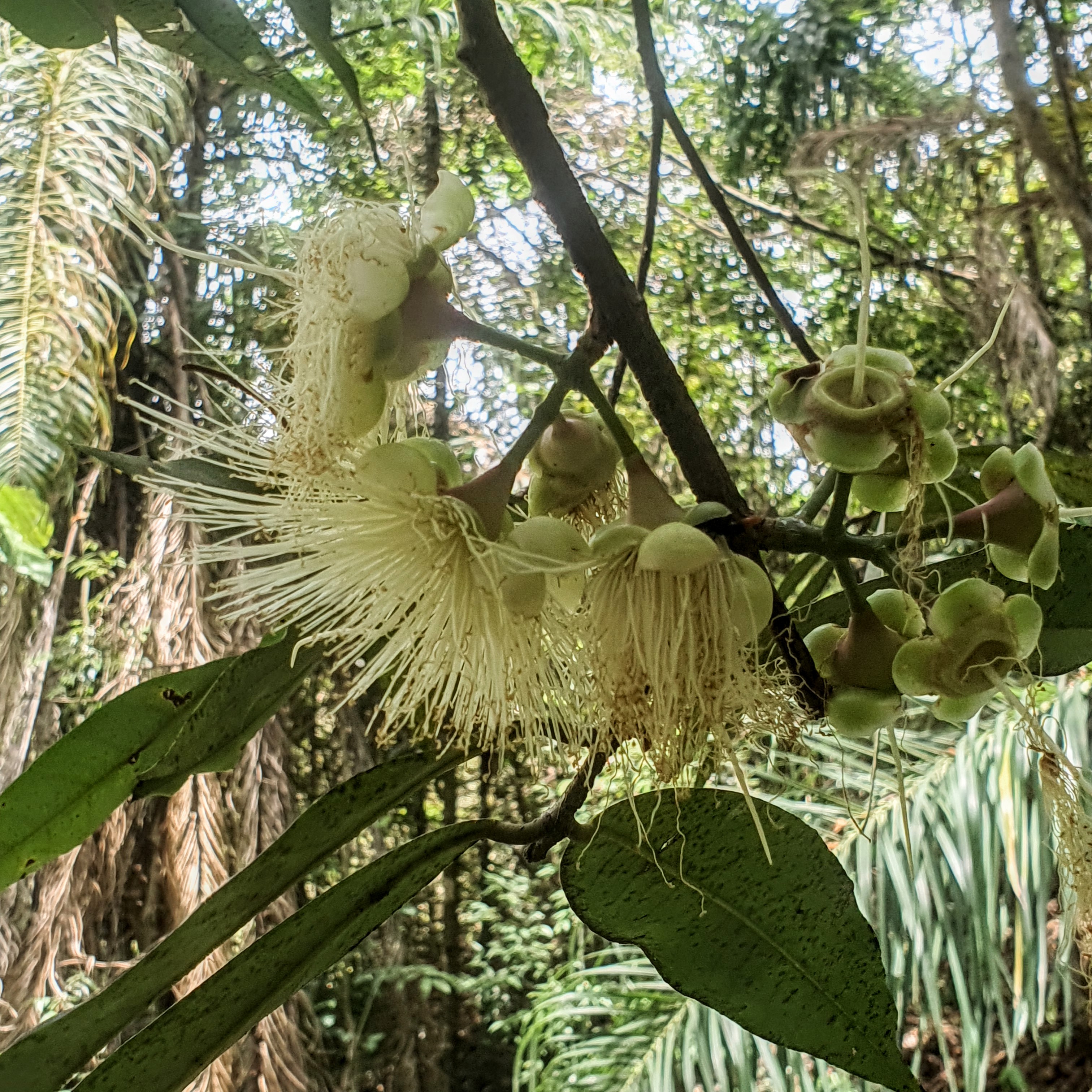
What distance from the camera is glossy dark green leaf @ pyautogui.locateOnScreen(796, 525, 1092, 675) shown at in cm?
40

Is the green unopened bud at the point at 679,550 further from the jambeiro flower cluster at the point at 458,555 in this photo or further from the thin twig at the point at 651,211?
the thin twig at the point at 651,211

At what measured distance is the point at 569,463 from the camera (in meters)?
0.40

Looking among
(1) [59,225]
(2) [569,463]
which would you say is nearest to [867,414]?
(2) [569,463]

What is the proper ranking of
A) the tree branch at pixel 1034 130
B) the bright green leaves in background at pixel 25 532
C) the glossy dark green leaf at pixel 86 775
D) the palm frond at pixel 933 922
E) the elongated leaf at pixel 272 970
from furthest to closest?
the bright green leaves in background at pixel 25 532
the tree branch at pixel 1034 130
the palm frond at pixel 933 922
the glossy dark green leaf at pixel 86 775
the elongated leaf at pixel 272 970

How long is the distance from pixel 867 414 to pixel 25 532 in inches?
59.2

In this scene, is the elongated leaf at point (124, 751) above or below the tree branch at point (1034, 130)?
below

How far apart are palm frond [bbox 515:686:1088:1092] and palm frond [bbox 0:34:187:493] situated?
1.20m

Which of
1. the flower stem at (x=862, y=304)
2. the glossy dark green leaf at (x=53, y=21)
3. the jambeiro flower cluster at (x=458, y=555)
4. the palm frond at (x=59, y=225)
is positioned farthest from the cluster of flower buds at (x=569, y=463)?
the palm frond at (x=59, y=225)

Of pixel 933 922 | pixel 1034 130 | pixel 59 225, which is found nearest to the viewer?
pixel 933 922

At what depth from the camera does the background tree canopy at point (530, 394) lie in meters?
0.96

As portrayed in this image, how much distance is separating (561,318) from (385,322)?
5.45 ft

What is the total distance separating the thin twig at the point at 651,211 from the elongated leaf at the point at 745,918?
19 cm

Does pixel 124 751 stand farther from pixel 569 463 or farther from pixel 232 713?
pixel 569 463

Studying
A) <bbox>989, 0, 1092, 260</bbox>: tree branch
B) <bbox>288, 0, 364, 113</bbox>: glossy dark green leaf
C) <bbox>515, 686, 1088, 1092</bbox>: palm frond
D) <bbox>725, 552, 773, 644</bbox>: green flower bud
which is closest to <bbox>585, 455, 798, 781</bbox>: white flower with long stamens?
<bbox>725, 552, 773, 644</bbox>: green flower bud
